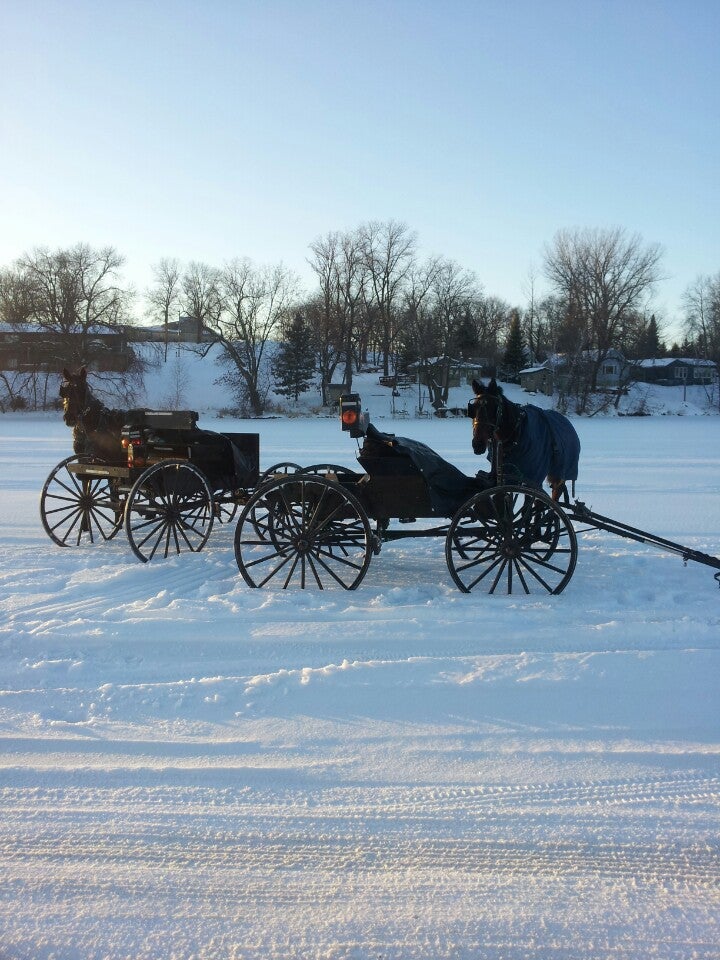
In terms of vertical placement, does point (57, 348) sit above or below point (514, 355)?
below

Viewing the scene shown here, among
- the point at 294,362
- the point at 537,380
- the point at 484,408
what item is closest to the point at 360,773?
the point at 484,408

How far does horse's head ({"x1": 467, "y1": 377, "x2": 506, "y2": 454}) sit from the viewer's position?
6.14 m

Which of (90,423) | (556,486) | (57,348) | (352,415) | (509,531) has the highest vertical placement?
(57,348)

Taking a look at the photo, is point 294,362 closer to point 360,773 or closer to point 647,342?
point 647,342

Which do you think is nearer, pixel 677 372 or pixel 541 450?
pixel 541 450

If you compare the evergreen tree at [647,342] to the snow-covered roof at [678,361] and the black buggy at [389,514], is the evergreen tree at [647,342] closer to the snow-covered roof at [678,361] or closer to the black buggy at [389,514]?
the snow-covered roof at [678,361]

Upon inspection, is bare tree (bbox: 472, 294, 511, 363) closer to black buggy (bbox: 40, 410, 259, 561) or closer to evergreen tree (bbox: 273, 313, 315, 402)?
evergreen tree (bbox: 273, 313, 315, 402)

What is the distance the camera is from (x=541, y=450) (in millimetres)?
6504

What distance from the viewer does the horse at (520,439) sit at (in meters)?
6.17

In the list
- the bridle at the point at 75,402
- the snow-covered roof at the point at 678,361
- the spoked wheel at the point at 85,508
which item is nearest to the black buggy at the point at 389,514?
the spoked wheel at the point at 85,508

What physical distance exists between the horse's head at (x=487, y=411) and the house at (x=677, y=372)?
66.4m

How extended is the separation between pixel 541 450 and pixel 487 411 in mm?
684

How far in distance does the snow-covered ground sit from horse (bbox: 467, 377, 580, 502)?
103cm

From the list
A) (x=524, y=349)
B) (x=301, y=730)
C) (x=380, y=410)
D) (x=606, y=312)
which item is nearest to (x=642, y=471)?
(x=301, y=730)
